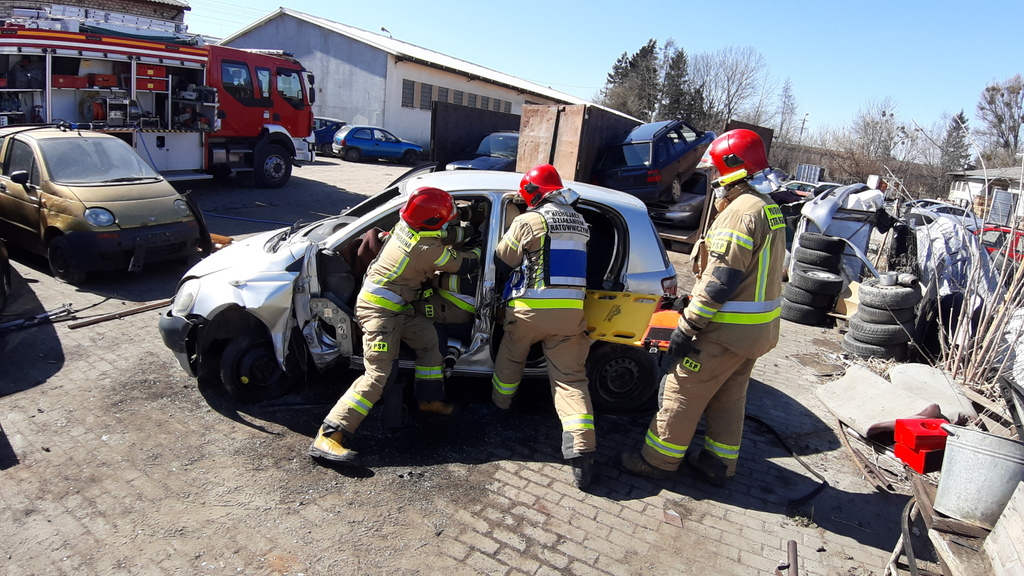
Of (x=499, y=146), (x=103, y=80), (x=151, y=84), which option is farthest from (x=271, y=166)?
(x=499, y=146)

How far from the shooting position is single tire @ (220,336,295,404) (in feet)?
14.2

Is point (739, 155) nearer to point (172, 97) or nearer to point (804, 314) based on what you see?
point (804, 314)

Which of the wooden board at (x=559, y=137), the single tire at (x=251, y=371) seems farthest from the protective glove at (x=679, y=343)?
the wooden board at (x=559, y=137)

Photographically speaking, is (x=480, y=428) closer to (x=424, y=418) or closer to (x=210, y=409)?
(x=424, y=418)

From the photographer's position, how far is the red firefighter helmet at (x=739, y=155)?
12.0ft

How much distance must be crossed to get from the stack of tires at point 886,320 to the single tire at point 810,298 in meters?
1.33

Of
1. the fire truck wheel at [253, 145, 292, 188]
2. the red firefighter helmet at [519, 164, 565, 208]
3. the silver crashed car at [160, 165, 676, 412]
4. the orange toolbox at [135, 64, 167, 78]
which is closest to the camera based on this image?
the red firefighter helmet at [519, 164, 565, 208]

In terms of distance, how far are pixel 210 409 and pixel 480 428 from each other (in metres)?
1.91

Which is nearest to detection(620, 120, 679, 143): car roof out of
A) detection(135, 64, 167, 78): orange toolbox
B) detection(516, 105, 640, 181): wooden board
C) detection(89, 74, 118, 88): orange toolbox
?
detection(516, 105, 640, 181): wooden board

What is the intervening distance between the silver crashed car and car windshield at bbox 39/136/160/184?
12.7 feet

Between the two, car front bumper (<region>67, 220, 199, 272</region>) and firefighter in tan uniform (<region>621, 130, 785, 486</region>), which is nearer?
firefighter in tan uniform (<region>621, 130, 785, 486</region>)

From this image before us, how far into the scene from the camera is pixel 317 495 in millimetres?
3570

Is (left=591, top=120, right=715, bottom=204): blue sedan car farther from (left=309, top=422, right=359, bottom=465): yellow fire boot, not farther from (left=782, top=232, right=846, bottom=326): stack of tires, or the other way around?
(left=309, top=422, right=359, bottom=465): yellow fire boot

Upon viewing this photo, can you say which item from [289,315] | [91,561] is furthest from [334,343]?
[91,561]
